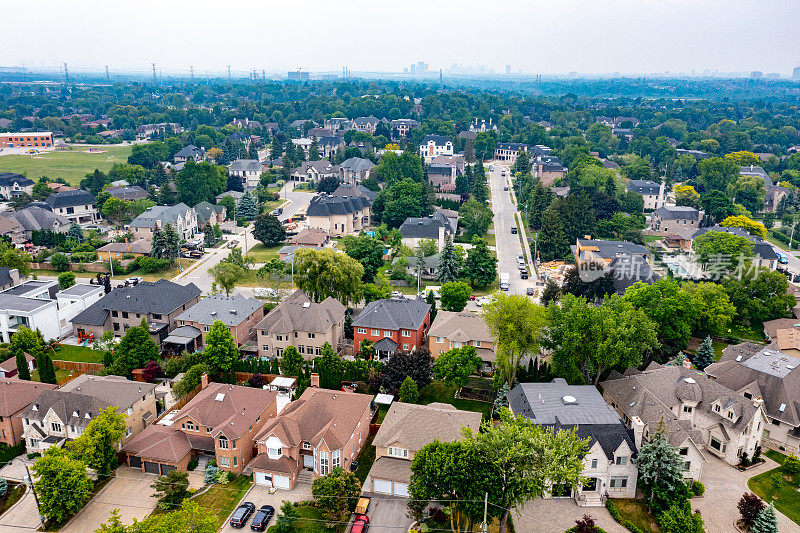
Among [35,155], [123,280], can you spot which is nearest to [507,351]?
[123,280]

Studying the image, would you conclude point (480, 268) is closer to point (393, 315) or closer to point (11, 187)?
point (393, 315)

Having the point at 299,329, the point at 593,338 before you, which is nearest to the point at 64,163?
the point at 299,329

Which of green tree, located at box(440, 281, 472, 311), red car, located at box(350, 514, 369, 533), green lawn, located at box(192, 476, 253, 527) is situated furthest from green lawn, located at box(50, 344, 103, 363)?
green tree, located at box(440, 281, 472, 311)

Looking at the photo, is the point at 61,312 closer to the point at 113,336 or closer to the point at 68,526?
the point at 113,336

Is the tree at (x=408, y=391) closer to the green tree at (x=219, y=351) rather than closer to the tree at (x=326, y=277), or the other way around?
the green tree at (x=219, y=351)

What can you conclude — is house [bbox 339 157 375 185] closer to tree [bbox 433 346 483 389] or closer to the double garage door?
tree [bbox 433 346 483 389]
